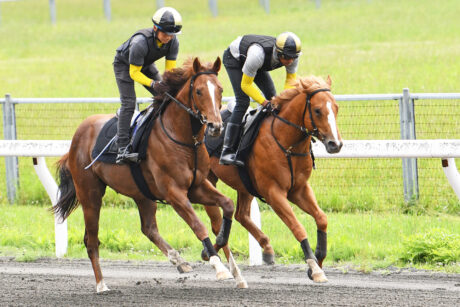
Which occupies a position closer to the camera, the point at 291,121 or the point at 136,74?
the point at 291,121

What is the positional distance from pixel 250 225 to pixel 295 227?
1.10 meters

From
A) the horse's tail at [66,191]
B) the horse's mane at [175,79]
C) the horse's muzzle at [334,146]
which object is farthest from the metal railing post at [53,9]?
the horse's muzzle at [334,146]

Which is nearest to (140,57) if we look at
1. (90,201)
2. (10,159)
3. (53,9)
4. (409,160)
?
(90,201)

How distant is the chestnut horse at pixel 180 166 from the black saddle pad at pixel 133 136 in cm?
6

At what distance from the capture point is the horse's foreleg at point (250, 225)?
8203 millimetres

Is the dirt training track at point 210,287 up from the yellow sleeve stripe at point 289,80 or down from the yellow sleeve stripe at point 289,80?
down

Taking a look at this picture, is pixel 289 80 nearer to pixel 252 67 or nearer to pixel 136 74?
pixel 252 67

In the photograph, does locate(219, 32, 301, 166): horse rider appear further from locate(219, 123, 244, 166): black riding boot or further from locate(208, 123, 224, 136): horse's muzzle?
locate(208, 123, 224, 136): horse's muzzle

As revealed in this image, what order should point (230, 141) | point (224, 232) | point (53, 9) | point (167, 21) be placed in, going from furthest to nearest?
1. point (53, 9)
2. point (230, 141)
3. point (224, 232)
4. point (167, 21)

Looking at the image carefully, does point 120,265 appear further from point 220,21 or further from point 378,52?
point 220,21

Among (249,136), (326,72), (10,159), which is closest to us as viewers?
(249,136)

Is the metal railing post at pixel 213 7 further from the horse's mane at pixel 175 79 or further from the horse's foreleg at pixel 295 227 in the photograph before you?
the horse's foreleg at pixel 295 227

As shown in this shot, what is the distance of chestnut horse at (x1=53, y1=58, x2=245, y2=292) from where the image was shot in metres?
7.33

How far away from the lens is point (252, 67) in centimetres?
786
